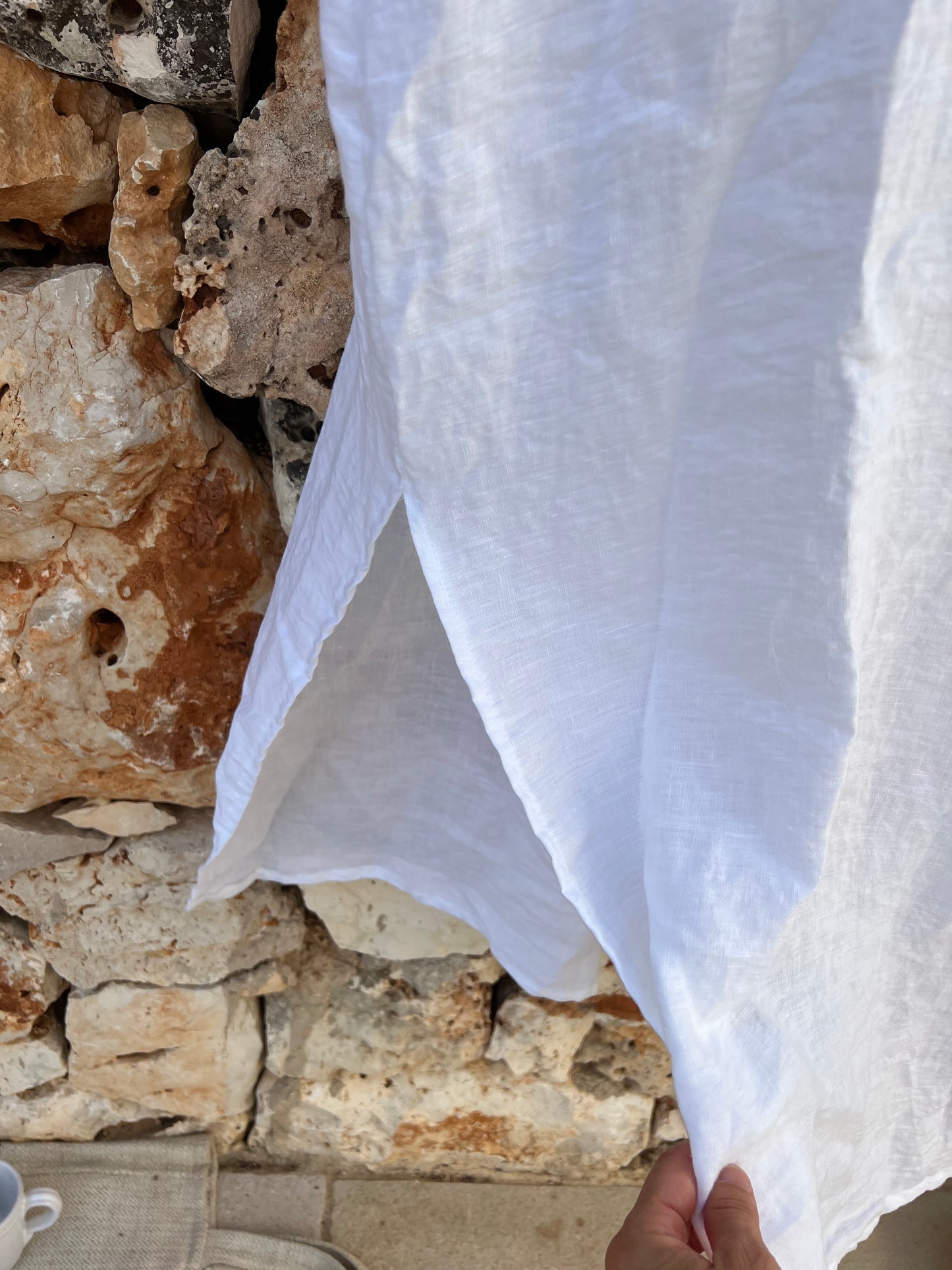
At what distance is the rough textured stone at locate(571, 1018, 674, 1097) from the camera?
111cm

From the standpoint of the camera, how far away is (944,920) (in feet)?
1.97

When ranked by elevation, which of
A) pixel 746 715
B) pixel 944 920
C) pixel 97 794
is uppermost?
pixel 746 715

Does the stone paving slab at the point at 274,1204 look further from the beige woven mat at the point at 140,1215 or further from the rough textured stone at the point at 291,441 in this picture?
the rough textured stone at the point at 291,441

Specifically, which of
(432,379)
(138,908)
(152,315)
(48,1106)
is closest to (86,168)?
(152,315)

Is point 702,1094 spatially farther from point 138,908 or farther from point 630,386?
point 138,908

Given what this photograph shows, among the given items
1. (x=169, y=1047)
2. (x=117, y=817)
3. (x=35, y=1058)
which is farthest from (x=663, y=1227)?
(x=35, y=1058)

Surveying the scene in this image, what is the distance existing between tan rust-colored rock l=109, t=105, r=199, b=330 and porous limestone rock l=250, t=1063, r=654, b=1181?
89cm

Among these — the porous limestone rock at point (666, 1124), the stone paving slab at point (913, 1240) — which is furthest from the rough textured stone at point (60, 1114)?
the stone paving slab at point (913, 1240)

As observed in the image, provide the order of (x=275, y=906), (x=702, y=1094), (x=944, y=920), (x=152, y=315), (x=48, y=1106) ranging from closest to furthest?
(x=702, y=1094) < (x=944, y=920) < (x=152, y=315) < (x=275, y=906) < (x=48, y=1106)

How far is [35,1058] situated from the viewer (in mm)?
1112

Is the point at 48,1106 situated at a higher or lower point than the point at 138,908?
lower

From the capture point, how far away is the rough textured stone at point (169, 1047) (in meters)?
1.06

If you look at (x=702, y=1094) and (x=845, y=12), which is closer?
(x=845, y=12)

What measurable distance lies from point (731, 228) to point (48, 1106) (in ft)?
3.92
